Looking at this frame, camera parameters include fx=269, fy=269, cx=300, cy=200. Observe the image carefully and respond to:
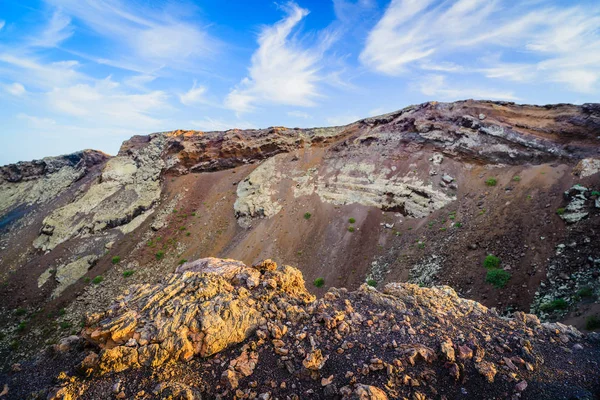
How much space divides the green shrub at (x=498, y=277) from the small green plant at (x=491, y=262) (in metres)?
0.50

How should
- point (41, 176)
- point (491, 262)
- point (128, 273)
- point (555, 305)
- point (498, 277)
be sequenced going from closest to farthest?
point (555, 305), point (498, 277), point (491, 262), point (128, 273), point (41, 176)

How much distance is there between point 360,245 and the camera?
75.5 ft

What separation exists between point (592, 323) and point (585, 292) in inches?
111

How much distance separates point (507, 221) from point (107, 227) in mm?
37403

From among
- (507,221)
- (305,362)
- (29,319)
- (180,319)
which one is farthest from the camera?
(29,319)

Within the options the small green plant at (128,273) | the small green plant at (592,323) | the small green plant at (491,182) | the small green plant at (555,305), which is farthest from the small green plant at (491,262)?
the small green plant at (128,273)

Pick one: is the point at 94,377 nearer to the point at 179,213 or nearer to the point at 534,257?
the point at 534,257

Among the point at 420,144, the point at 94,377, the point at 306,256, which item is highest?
the point at 420,144

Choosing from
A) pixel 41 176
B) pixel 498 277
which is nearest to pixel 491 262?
pixel 498 277

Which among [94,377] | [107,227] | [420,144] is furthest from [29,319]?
[420,144]

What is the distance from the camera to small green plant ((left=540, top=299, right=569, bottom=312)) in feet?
37.7

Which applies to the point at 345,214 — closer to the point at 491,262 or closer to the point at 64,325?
the point at 491,262

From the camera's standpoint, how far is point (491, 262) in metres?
15.7

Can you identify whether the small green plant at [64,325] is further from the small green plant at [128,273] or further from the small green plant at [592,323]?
the small green plant at [592,323]
